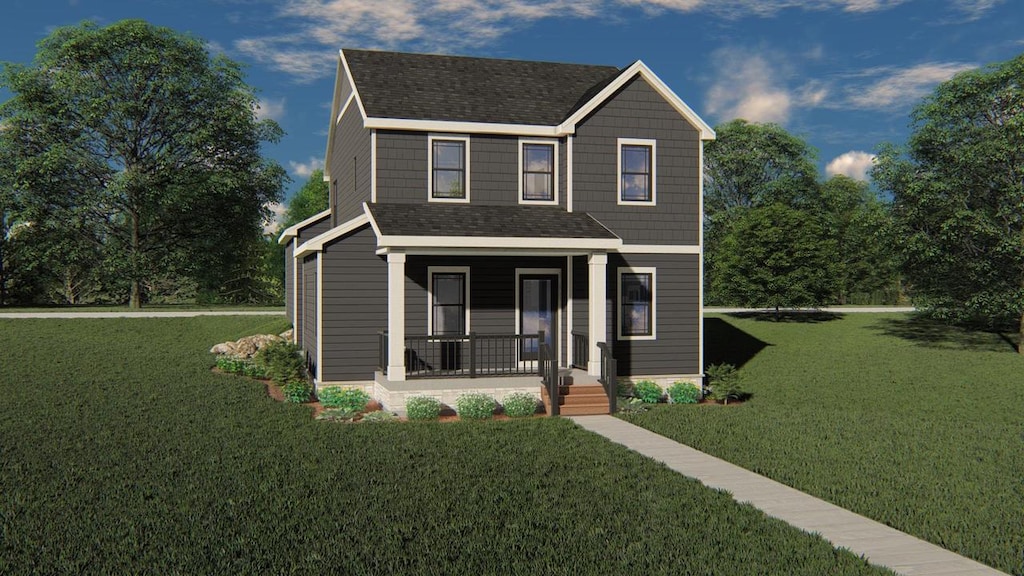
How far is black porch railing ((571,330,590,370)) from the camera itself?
58.2 ft

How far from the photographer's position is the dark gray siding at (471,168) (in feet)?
58.9

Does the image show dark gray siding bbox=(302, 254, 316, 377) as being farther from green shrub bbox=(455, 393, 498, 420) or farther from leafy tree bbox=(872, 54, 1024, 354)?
leafy tree bbox=(872, 54, 1024, 354)

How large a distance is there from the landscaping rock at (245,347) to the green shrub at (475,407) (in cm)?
1051

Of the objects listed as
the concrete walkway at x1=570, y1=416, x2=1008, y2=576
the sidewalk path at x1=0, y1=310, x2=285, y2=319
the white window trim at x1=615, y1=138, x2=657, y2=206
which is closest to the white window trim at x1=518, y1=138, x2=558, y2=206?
the white window trim at x1=615, y1=138, x2=657, y2=206

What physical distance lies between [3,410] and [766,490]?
14.2 meters

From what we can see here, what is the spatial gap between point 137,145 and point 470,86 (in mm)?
26914

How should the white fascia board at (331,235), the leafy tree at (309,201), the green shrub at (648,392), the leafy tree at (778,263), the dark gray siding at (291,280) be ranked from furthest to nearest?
the leafy tree at (309,201) < the leafy tree at (778,263) < the dark gray siding at (291,280) < the green shrub at (648,392) < the white fascia board at (331,235)

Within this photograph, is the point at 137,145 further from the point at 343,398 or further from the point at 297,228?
the point at 343,398

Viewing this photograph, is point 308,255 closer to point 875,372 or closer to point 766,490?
point 766,490

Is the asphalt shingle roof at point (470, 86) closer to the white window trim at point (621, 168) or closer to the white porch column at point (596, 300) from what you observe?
the white window trim at point (621, 168)

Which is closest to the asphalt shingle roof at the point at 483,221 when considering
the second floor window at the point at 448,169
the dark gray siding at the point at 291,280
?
the second floor window at the point at 448,169

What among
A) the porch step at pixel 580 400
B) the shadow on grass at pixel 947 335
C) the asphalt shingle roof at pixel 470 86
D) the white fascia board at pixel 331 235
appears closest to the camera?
the porch step at pixel 580 400


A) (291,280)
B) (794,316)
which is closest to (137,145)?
(291,280)

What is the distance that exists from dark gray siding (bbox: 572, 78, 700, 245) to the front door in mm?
2013
